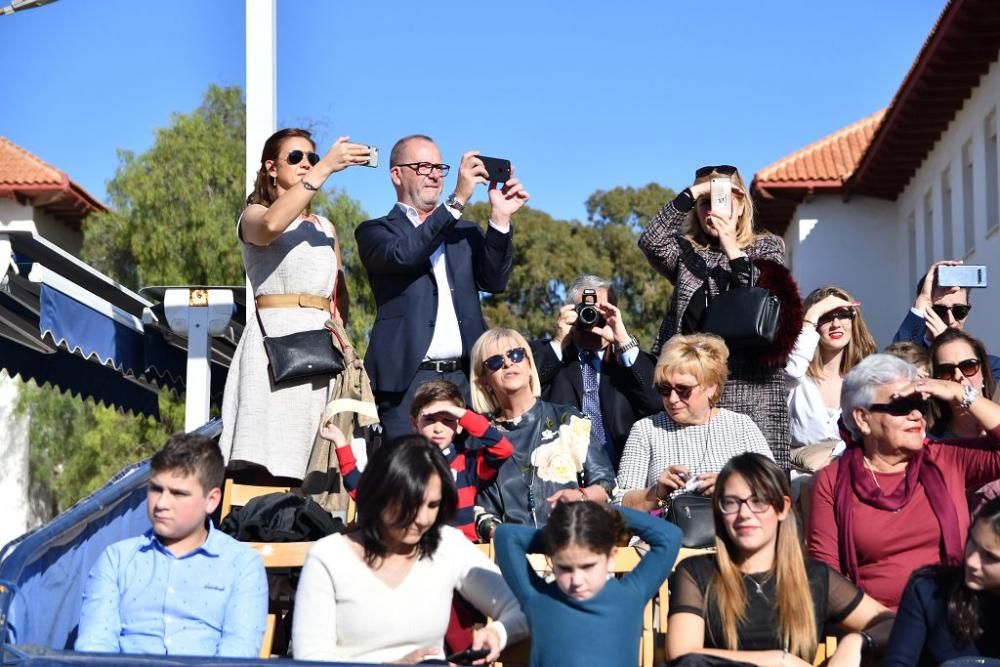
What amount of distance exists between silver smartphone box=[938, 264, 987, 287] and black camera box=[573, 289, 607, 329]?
1.73 metres

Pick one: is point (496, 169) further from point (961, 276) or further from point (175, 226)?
point (175, 226)

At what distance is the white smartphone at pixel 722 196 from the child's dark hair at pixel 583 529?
2662 mm

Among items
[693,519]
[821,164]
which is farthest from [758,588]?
[821,164]

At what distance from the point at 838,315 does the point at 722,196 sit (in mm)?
832

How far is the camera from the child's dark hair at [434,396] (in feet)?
19.1

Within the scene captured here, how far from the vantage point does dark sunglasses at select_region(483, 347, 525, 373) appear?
620cm

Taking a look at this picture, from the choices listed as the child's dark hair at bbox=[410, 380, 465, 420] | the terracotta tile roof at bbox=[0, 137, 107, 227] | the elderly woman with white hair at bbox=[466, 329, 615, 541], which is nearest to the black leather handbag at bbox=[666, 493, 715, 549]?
the elderly woman with white hair at bbox=[466, 329, 615, 541]

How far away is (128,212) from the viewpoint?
25.7 metres

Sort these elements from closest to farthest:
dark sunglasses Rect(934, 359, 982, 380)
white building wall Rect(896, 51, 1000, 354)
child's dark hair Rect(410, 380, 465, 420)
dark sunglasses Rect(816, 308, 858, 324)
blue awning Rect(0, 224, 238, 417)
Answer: child's dark hair Rect(410, 380, 465, 420) < dark sunglasses Rect(934, 359, 982, 380) < dark sunglasses Rect(816, 308, 858, 324) < blue awning Rect(0, 224, 238, 417) < white building wall Rect(896, 51, 1000, 354)

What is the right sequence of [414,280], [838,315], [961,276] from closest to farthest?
1. [414,280]
2. [838,315]
3. [961,276]

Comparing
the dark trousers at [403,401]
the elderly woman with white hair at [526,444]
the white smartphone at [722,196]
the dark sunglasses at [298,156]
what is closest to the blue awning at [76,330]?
the dark sunglasses at [298,156]

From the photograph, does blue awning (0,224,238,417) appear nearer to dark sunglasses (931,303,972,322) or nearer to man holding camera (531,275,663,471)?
man holding camera (531,275,663,471)

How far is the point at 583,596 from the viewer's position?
4523 mm

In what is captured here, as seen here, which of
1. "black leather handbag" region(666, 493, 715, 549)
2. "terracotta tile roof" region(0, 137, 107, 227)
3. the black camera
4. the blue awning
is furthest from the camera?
"terracotta tile roof" region(0, 137, 107, 227)
